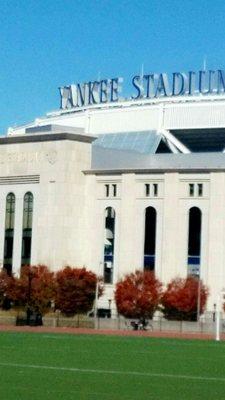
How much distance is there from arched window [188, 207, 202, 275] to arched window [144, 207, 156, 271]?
462 centimetres

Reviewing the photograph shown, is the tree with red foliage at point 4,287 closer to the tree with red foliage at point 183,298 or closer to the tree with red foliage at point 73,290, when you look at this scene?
the tree with red foliage at point 73,290

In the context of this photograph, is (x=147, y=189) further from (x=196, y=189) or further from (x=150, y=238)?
(x=196, y=189)

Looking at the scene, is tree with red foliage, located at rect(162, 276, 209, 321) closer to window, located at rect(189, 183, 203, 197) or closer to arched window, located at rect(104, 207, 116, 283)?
window, located at rect(189, 183, 203, 197)

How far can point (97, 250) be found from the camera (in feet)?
470

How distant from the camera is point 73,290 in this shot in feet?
444

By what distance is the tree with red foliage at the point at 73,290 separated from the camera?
13462 cm

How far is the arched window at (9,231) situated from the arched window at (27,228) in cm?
204

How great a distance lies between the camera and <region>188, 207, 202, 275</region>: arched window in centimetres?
13500

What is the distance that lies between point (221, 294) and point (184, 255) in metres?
7.17

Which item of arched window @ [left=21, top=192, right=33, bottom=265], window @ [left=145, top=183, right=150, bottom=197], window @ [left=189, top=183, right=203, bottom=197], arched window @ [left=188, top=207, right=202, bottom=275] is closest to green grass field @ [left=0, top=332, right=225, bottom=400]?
arched window @ [left=188, top=207, right=202, bottom=275]

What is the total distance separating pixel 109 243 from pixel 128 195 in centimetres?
589

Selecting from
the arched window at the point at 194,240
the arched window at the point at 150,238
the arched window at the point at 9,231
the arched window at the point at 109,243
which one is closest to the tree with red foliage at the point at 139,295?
the arched window at the point at 194,240

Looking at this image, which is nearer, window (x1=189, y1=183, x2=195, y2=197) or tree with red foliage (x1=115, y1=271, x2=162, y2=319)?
tree with red foliage (x1=115, y1=271, x2=162, y2=319)

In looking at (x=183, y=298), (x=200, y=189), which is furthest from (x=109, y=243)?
(x=183, y=298)
